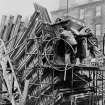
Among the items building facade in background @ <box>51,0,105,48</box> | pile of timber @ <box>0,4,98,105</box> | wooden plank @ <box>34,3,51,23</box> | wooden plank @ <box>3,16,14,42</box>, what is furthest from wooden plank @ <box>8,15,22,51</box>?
building facade in background @ <box>51,0,105,48</box>

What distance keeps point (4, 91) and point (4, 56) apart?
207 centimetres

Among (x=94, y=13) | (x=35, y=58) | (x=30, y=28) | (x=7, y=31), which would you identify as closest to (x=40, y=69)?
(x=35, y=58)

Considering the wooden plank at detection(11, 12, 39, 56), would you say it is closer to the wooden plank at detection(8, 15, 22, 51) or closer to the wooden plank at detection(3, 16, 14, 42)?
the wooden plank at detection(8, 15, 22, 51)

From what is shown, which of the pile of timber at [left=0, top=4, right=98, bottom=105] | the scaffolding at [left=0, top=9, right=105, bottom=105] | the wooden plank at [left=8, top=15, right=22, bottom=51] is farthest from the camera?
the wooden plank at [left=8, top=15, right=22, bottom=51]

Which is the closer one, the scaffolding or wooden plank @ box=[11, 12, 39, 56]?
the scaffolding

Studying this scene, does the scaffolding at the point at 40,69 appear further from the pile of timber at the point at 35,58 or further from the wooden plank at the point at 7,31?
the wooden plank at the point at 7,31

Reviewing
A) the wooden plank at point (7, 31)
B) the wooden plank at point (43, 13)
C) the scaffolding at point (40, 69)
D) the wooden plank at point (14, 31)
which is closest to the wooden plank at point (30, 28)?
the scaffolding at point (40, 69)

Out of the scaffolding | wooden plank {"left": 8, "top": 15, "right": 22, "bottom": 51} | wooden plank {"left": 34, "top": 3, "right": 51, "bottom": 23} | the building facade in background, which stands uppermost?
the building facade in background

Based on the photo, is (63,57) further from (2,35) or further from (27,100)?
(2,35)

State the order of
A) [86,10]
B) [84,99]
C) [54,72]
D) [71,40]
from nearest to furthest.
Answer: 1. [71,40]
2. [54,72]
3. [84,99]
4. [86,10]

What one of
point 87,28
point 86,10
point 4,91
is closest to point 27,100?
point 4,91

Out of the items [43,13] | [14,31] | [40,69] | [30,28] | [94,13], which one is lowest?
[40,69]

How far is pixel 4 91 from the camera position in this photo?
15.7 meters

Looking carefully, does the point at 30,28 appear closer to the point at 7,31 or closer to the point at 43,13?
the point at 43,13
